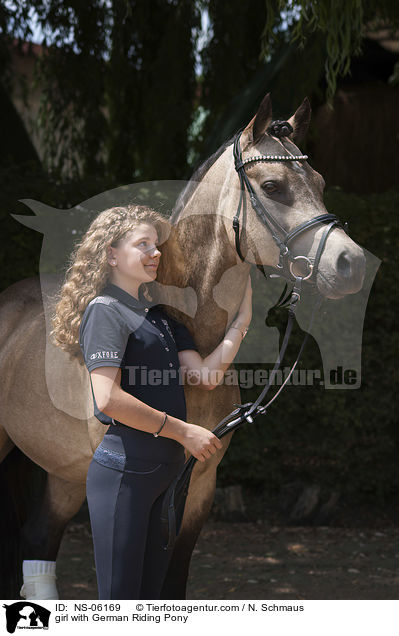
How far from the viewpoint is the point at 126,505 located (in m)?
1.92

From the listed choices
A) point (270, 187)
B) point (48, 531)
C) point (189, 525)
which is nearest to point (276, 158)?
point (270, 187)

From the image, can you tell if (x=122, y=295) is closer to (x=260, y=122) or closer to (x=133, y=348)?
(x=133, y=348)

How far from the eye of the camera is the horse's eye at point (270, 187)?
2164mm

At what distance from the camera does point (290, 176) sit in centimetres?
216

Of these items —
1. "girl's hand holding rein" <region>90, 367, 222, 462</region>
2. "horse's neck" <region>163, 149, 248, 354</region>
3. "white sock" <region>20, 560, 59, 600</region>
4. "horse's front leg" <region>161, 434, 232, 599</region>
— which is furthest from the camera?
"white sock" <region>20, 560, 59, 600</region>

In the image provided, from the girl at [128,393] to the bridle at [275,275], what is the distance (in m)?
0.04

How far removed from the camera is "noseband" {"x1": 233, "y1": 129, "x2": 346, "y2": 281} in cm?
206

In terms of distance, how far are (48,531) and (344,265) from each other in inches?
72.9

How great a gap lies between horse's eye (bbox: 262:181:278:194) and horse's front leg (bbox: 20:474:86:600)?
152cm

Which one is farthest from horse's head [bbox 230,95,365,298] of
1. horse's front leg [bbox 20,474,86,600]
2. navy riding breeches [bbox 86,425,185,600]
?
horse's front leg [bbox 20,474,86,600]
